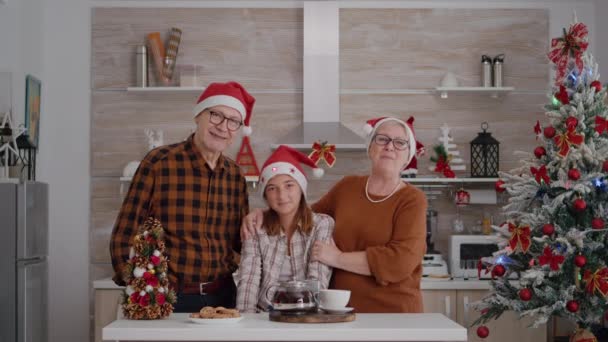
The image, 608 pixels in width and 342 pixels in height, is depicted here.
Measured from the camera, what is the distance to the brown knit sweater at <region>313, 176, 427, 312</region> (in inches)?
114

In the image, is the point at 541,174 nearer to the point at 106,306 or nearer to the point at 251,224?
the point at 251,224

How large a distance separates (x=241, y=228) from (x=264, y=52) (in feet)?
9.13

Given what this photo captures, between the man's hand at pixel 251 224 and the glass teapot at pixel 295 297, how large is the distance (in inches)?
15.6

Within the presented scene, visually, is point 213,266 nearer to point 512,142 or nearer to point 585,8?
point 512,142

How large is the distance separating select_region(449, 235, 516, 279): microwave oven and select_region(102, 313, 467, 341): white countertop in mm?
2813

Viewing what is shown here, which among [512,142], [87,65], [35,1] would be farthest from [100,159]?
[512,142]

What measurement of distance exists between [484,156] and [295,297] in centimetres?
323

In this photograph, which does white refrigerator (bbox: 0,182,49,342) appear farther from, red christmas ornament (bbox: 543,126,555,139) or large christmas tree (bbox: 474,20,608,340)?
red christmas ornament (bbox: 543,126,555,139)

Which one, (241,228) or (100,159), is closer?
(241,228)

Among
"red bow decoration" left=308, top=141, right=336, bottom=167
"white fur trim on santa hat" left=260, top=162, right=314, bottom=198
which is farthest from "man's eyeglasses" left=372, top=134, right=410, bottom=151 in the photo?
"red bow decoration" left=308, top=141, right=336, bottom=167

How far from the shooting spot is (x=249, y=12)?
5.66m

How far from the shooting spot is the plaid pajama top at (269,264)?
2.90 m

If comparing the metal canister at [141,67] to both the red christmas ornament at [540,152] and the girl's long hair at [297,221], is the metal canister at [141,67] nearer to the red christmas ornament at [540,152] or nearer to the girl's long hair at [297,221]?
the red christmas ornament at [540,152]

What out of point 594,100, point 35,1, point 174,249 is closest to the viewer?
point 174,249
